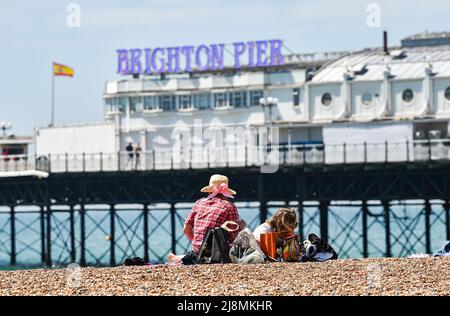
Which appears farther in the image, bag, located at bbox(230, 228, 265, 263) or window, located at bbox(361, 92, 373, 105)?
window, located at bbox(361, 92, 373, 105)

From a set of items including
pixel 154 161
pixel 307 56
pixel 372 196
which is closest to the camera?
pixel 372 196

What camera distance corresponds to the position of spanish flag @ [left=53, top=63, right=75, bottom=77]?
9281 centimetres

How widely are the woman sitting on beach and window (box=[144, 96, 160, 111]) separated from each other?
59.5m

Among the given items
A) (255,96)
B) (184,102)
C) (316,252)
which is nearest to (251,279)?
(316,252)

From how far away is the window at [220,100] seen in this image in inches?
3383

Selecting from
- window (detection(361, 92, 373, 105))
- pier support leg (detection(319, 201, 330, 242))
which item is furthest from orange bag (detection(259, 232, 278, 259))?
window (detection(361, 92, 373, 105))

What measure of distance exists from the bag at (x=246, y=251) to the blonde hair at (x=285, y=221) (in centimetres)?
52

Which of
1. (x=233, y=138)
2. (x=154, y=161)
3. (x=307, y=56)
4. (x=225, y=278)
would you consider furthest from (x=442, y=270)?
(x=307, y=56)

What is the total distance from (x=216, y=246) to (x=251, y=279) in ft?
9.57

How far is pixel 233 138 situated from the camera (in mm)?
81875

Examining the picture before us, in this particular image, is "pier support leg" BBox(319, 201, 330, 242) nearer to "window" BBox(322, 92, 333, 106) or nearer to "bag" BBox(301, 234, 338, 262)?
"window" BBox(322, 92, 333, 106)

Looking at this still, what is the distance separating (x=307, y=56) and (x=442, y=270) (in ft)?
229

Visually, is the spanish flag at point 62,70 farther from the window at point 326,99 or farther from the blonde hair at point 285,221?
the blonde hair at point 285,221
